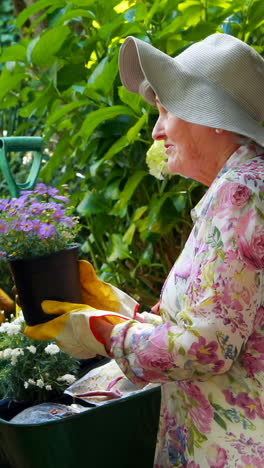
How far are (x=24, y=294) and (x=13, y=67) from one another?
115 cm

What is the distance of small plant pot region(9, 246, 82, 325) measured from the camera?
115 cm

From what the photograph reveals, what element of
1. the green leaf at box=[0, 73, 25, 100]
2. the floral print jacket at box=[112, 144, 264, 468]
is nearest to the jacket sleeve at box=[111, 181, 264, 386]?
the floral print jacket at box=[112, 144, 264, 468]

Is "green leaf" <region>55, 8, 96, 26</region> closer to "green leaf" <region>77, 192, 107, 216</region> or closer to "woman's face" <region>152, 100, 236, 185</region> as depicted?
"green leaf" <region>77, 192, 107, 216</region>

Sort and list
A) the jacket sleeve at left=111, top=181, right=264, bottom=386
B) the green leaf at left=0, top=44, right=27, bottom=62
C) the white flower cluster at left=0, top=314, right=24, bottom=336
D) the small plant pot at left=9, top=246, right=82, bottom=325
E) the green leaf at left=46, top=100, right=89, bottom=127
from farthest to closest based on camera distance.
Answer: the green leaf at left=0, top=44, right=27, bottom=62 → the green leaf at left=46, top=100, right=89, bottom=127 → the white flower cluster at left=0, top=314, right=24, bottom=336 → the small plant pot at left=9, top=246, right=82, bottom=325 → the jacket sleeve at left=111, top=181, right=264, bottom=386

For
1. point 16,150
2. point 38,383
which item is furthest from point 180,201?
point 38,383

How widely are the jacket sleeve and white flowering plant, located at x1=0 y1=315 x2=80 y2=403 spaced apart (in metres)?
0.37

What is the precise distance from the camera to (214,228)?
3.13 feet

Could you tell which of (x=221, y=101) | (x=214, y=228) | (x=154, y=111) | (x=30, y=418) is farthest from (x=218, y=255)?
(x=154, y=111)

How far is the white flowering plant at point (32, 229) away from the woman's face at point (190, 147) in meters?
0.26

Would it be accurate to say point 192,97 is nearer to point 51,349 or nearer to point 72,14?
point 51,349

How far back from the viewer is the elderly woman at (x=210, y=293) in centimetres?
93

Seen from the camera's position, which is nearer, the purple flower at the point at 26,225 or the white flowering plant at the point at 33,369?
the purple flower at the point at 26,225

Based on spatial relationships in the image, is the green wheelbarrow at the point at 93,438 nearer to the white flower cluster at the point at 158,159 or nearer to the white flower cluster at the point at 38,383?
the white flower cluster at the point at 38,383

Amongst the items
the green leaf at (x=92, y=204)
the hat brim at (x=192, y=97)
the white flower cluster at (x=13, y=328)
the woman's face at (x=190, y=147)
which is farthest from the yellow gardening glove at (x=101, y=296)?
the green leaf at (x=92, y=204)
